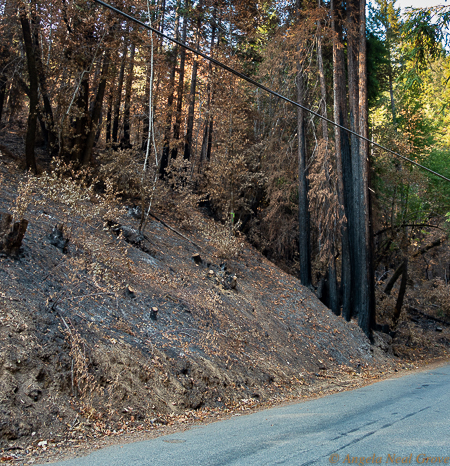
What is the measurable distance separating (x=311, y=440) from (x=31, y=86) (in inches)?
496

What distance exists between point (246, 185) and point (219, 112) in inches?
160

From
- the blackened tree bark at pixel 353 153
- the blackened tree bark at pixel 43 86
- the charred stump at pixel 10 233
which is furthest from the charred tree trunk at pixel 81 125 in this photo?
the blackened tree bark at pixel 353 153

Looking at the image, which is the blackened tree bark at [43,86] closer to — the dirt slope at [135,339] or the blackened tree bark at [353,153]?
the dirt slope at [135,339]

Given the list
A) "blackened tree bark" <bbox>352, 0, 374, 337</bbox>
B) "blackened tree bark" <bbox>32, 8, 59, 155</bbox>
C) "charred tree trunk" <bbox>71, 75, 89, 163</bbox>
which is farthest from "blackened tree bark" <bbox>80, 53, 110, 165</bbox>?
"blackened tree bark" <bbox>352, 0, 374, 337</bbox>

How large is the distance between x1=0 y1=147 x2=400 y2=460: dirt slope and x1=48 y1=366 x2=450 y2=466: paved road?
851 millimetres

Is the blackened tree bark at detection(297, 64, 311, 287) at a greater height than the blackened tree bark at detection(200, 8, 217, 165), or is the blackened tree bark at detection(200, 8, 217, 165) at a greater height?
the blackened tree bark at detection(200, 8, 217, 165)

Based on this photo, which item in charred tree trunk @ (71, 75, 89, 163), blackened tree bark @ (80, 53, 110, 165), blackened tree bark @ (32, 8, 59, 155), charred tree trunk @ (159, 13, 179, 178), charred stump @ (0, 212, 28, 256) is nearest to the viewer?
charred stump @ (0, 212, 28, 256)

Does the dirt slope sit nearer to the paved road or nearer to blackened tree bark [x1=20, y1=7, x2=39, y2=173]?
blackened tree bark [x1=20, y1=7, x2=39, y2=173]

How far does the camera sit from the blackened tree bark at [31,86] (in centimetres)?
1226

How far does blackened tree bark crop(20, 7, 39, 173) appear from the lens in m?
12.3

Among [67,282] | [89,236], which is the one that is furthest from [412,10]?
[67,282]

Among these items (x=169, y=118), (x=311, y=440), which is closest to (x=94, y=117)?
(x=169, y=118)

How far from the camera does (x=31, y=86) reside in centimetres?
1271

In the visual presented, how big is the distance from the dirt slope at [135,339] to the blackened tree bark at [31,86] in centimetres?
67
